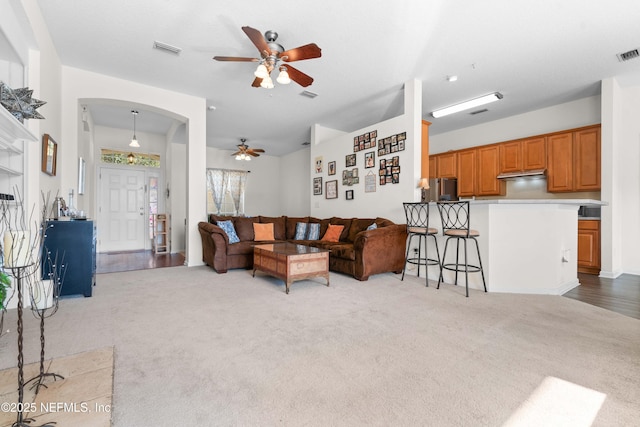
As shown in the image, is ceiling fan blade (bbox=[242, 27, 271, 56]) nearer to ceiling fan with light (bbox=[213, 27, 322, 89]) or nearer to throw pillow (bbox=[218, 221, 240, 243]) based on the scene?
ceiling fan with light (bbox=[213, 27, 322, 89])

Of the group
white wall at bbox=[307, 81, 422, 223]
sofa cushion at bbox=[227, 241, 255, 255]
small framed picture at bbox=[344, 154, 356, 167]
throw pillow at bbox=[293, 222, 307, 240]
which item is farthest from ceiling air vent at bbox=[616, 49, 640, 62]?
sofa cushion at bbox=[227, 241, 255, 255]

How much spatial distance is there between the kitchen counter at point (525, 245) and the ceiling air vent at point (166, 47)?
13.3 ft

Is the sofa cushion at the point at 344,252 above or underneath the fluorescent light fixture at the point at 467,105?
underneath

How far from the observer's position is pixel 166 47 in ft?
11.3

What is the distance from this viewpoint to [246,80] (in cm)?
434

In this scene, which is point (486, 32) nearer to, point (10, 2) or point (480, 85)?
point (480, 85)

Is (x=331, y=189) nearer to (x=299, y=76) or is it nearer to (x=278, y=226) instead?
(x=278, y=226)

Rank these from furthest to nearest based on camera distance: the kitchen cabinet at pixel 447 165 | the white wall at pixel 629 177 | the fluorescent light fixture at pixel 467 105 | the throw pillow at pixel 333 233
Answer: the kitchen cabinet at pixel 447 165
the throw pillow at pixel 333 233
the fluorescent light fixture at pixel 467 105
the white wall at pixel 629 177

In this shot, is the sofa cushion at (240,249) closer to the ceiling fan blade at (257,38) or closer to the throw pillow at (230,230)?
the throw pillow at (230,230)

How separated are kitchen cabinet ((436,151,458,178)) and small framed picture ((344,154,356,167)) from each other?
2.38 metres

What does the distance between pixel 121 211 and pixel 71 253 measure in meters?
4.37

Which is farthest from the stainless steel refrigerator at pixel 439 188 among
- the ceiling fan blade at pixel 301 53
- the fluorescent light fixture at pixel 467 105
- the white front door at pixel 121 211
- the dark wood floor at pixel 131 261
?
the white front door at pixel 121 211

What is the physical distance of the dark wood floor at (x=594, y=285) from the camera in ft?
9.86

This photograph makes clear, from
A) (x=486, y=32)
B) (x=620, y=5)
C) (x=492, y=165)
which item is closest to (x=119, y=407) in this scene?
(x=486, y=32)
